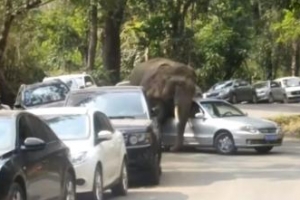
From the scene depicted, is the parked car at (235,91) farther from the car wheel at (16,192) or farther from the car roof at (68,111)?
the car wheel at (16,192)

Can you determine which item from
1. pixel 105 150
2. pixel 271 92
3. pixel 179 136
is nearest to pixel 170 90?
pixel 179 136

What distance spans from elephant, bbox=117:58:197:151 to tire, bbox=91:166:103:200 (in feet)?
37.6

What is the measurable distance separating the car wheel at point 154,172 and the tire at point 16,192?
6982 mm

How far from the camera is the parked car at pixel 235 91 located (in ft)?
187

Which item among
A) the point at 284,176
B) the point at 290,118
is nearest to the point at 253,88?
the point at 290,118

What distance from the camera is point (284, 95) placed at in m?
59.2

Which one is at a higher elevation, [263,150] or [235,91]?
[235,91]

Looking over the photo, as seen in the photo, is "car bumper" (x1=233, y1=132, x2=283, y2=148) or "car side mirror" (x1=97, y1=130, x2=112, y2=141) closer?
"car side mirror" (x1=97, y1=130, x2=112, y2=141)

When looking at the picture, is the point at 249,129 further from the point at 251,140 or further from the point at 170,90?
the point at 170,90

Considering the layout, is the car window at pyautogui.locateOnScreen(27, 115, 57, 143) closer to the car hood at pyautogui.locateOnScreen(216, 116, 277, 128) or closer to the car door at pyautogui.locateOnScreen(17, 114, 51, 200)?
the car door at pyautogui.locateOnScreen(17, 114, 51, 200)

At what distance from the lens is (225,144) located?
84.6ft

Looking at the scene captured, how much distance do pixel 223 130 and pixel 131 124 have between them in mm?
8215

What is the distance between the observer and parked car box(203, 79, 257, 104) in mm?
57062

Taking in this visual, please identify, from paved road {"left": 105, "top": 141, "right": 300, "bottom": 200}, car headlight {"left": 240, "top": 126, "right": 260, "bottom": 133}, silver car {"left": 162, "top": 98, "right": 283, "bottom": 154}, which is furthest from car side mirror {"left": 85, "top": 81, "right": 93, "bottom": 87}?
car headlight {"left": 240, "top": 126, "right": 260, "bottom": 133}
